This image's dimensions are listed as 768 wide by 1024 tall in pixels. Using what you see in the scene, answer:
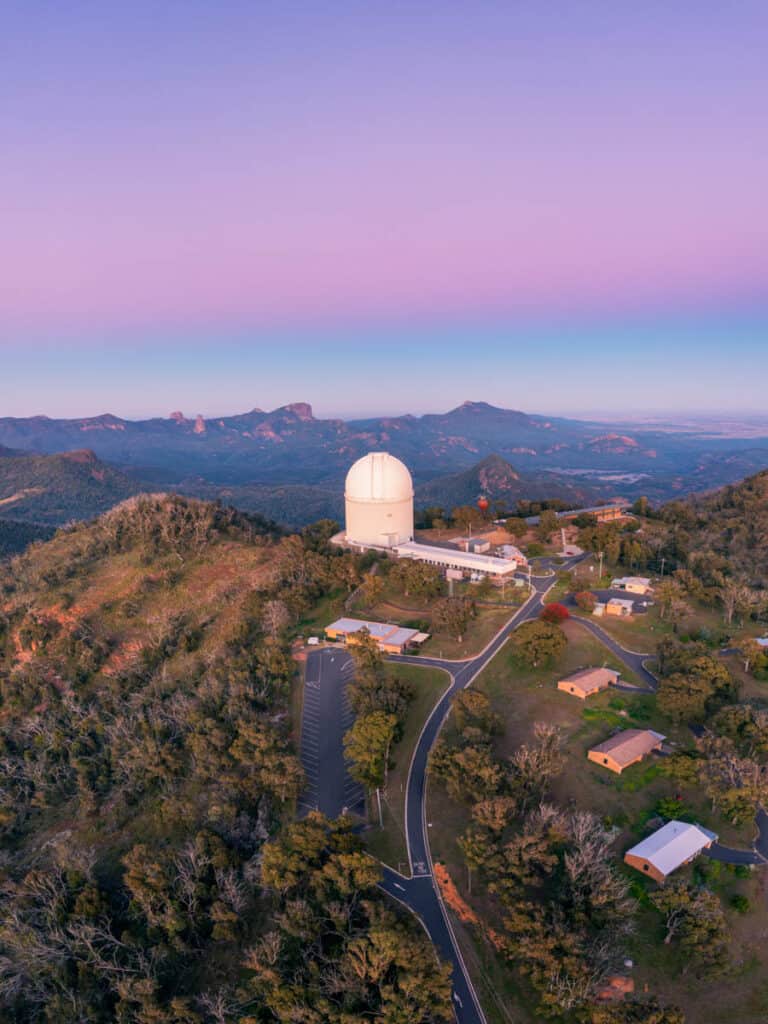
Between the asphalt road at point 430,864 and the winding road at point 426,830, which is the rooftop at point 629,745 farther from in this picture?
the asphalt road at point 430,864

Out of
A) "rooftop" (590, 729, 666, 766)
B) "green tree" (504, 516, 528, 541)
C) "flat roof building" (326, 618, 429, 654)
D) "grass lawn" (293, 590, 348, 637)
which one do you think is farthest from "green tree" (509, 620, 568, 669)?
"green tree" (504, 516, 528, 541)

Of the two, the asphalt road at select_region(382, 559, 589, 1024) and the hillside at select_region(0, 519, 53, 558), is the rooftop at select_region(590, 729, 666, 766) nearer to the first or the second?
the asphalt road at select_region(382, 559, 589, 1024)

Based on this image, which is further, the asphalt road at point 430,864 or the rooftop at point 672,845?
the rooftop at point 672,845

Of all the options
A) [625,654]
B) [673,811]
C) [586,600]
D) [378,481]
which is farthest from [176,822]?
[378,481]

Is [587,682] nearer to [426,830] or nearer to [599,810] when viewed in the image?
[599,810]

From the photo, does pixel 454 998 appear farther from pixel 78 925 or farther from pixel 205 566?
pixel 205 566

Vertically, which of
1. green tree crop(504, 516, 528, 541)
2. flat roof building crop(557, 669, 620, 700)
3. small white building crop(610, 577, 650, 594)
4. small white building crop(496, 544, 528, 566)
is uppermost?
green tree crop(504, 516, 528, 541)

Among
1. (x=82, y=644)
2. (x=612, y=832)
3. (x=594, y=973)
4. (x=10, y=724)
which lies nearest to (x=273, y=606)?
(x=82, y=644)

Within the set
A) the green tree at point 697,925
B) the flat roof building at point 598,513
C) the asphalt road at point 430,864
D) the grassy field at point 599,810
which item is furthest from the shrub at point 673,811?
the flat roof building at point 598,513
